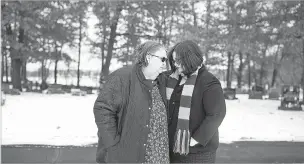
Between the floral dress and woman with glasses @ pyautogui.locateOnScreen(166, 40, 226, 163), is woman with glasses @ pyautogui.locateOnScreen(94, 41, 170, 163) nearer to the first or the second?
the floral dress

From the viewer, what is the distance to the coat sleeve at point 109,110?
8.10 ft

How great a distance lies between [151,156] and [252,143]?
14.1 feet

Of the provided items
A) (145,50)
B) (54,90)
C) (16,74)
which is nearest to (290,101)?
(145,50)

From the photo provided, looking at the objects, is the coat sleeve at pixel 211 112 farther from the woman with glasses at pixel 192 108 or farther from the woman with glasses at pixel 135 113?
the woman with glasses at pixel 135 113

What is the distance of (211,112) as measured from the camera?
8.71 ft

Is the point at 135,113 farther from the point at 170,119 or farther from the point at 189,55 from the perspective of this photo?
the point at 189,55

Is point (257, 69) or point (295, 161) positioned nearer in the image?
point (295, 161)

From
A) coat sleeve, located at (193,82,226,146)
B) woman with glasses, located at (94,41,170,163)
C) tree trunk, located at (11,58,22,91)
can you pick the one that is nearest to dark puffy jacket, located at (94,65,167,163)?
woman with glasses, located at (94,41,170,163)

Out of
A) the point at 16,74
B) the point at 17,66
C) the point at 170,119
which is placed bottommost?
the point at 16,74

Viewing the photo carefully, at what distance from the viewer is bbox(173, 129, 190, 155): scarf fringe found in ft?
8.87

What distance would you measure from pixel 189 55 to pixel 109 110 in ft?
2.58

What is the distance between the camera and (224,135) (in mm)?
7230

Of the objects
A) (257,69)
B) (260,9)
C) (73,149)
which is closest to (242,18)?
(260,9)

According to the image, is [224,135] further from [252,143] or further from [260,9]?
[260,9]
